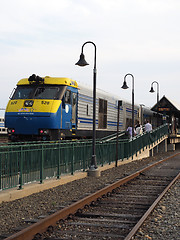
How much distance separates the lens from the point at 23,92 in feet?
62.0

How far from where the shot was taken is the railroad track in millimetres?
6516

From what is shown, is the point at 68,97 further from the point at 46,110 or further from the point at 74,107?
the point at 46,110

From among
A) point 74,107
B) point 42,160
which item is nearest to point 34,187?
point 42,160

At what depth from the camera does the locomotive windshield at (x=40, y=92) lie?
18188mm

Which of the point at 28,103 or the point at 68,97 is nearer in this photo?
the point at 28,103

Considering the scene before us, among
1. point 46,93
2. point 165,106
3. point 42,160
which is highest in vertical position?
point 165,106

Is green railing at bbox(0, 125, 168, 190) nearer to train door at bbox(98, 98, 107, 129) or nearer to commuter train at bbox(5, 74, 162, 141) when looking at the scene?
commuter train at bbox(5, 74, 162, 141)

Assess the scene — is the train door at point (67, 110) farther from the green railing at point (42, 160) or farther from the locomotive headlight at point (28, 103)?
the green railing at point (42, 160)

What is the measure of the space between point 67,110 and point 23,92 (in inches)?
91.4

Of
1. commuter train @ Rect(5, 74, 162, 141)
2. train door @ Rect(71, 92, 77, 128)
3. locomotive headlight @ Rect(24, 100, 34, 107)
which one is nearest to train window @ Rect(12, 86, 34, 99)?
commuter train @ Rect(5, 74, 162, 141)

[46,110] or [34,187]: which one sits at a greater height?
[46,110]

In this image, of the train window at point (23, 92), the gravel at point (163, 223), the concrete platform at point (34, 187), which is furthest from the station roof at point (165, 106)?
the gravel at point (163, 223)

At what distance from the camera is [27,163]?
10688mm

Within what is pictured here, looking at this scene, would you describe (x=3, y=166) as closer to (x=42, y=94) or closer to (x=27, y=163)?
(x=27, y=163)
